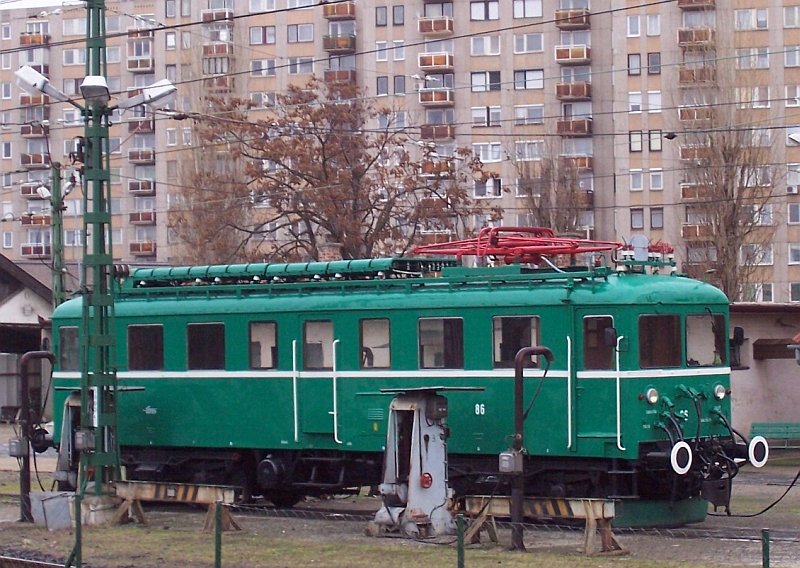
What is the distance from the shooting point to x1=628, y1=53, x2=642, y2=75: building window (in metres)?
72.8

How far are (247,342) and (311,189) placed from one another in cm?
2328

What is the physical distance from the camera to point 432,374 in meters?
21.0

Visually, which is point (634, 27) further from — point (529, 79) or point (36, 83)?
point (36, 83)

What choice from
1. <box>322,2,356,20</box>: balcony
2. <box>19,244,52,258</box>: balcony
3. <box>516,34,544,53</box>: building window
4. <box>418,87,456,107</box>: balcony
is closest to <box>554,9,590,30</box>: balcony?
<box>516,34,544,53</box>: building window

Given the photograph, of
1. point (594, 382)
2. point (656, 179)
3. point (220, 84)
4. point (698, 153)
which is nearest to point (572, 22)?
point (656, 179)

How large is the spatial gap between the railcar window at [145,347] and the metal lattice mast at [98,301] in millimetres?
2782

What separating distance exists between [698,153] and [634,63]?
16.7 m

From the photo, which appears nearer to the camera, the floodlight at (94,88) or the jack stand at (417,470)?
the jack stand at (417,470)

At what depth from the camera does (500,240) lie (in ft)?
72.1

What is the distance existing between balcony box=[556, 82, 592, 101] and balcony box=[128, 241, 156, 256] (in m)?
27.3

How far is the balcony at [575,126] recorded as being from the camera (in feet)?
242

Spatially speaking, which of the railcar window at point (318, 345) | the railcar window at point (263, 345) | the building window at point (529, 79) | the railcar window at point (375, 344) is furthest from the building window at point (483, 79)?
the railcar window at point (375, 344)

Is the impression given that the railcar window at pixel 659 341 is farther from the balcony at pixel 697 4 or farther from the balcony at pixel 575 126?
the balcony at pixel 575 126

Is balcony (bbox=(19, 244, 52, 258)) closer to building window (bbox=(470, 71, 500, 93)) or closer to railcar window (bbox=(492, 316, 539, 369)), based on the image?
building window (bbox=(470, 71, 500, 93))
